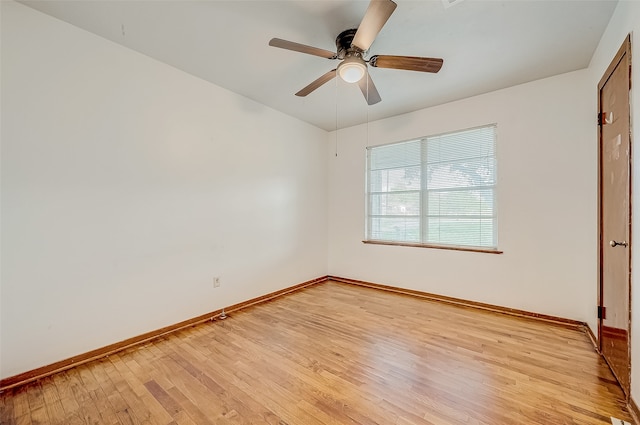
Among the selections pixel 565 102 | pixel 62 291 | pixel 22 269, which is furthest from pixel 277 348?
pixel 565 102

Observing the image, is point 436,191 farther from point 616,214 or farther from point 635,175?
point 635,175

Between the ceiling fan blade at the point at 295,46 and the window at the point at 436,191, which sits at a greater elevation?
the ceiling fan blade at the point at 295,46

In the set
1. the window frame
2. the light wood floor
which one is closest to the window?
the window frame

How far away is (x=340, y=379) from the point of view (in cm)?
187

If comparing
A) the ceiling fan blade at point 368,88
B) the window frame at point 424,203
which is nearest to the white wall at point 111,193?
the ceiling fan blade at point 368,88

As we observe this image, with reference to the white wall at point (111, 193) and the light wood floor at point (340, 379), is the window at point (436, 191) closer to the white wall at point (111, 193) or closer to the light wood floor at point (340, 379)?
the light wood floor at point (340, 379)

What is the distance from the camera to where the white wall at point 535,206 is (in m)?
2.67

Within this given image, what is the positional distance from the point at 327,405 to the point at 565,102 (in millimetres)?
3624

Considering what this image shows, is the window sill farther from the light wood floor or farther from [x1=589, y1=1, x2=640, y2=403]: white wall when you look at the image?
[x1=589, y1=1, x2=640, y2=403]: white wall

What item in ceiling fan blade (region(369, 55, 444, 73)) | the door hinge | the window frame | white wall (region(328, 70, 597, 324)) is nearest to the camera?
ceiling fan blade (region(369, 55, 444, 73))

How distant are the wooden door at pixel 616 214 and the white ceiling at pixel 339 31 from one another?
1.64ft

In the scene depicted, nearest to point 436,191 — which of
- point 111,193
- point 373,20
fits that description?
point 373,20

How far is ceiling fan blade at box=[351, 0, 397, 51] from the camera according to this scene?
1507mm

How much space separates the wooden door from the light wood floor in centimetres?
24
